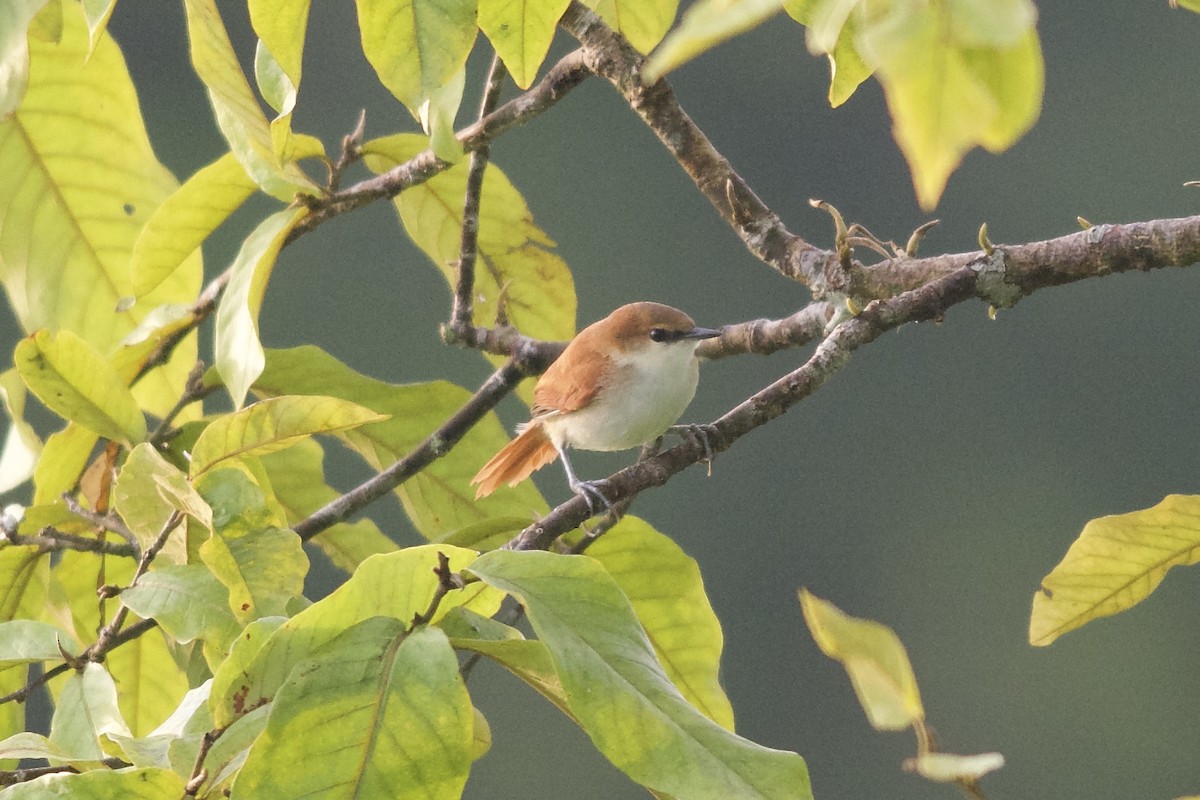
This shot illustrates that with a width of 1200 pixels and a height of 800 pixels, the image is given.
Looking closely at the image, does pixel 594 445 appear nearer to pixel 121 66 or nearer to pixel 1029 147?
pixel 121 66

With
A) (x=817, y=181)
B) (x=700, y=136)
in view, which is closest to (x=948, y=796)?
(x=817, y=181)

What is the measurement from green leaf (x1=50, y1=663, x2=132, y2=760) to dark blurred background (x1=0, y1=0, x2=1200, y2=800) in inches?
352

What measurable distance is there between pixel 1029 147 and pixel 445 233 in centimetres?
1107

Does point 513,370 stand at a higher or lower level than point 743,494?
→ higher

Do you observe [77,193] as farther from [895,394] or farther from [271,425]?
[895,394]

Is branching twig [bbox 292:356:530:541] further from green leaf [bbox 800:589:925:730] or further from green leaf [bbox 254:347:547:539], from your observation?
green leaf [bbox 800:589:925:730]

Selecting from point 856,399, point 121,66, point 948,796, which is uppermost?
point 121,66

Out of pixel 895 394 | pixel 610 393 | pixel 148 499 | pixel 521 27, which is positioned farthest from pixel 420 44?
pixel 895 394

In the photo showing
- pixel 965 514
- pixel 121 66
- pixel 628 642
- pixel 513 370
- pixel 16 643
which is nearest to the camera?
pixel 628 642

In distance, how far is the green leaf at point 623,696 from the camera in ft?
1.53

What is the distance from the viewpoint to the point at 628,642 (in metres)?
0.49

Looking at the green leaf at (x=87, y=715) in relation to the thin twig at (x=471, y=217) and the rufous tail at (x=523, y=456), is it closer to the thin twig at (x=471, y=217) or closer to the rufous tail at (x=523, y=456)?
the thin twig at (x=471, y=217)

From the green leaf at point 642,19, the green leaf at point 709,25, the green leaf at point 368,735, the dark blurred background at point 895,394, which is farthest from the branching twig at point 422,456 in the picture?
the dark blurred background at point 895,394

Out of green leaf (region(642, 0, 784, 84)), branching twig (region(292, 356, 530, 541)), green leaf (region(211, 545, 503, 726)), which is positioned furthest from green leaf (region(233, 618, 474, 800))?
branching twig (region(292, 356, 530, 541))
